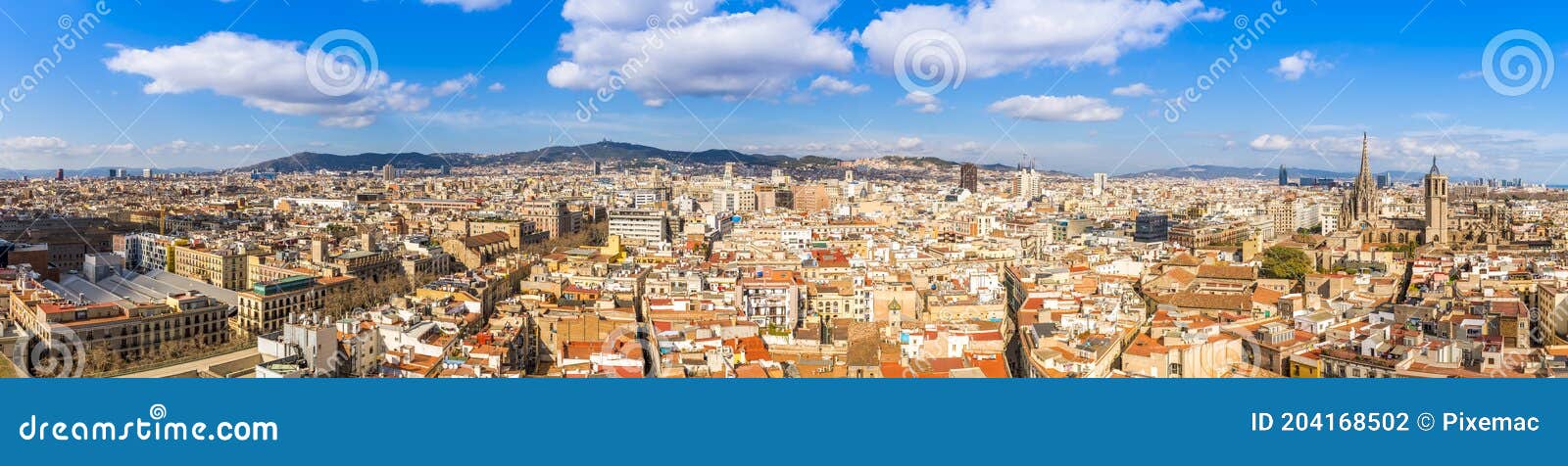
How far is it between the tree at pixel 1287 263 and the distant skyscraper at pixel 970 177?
15987mm

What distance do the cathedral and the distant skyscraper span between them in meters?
11.1

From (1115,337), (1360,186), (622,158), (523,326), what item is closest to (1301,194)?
(1360,186)

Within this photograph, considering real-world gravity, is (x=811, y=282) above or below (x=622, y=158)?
below

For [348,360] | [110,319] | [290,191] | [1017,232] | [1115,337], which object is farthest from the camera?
[290,191]

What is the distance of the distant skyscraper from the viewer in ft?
92.8

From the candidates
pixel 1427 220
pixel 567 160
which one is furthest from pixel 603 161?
pixel 1427 220

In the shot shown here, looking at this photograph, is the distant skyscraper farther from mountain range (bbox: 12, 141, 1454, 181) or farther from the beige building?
the beige building

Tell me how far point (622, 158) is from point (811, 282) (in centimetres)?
1631

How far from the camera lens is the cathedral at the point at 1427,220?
1335cm

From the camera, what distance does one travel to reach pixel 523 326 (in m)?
6.83

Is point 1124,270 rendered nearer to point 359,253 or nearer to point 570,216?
point 359,253

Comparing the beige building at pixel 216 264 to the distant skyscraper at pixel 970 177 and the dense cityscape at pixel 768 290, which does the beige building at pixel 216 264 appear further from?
the distant skyscraper at pixel 970 177

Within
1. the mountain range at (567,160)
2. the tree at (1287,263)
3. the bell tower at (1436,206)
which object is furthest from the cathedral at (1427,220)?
the mountain range at (567,160)

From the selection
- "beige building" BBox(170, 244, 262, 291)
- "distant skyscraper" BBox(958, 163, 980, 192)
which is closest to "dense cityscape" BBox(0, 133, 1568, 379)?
"beige building" BBox(170, 244, 262, 291)
